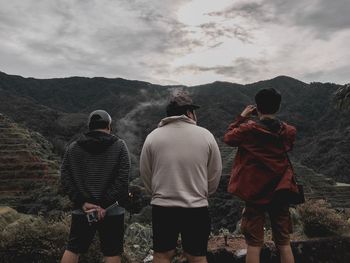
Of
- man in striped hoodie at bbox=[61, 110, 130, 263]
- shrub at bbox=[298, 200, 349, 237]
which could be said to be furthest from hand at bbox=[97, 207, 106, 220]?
shrub at bbox=[298, 200, 349, 237]

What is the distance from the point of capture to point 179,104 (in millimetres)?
3443

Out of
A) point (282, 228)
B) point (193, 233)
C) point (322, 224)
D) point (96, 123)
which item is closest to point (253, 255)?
point (282, 228)

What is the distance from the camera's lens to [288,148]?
374 cm

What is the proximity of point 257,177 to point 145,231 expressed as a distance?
3.24 metres

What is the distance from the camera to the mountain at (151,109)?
92000 millimetres

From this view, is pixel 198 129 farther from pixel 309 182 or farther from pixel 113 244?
pixel 309 182

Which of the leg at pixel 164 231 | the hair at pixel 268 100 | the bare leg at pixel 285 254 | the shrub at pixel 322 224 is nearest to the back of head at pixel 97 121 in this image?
the leg at pixel 164 231

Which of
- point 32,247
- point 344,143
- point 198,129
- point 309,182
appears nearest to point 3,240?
point 32,247

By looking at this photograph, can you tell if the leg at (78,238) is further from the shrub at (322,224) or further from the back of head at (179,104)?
the shrub at (322,224)

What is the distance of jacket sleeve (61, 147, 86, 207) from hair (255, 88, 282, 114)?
1613mm

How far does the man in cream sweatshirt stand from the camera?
3236 millimetres

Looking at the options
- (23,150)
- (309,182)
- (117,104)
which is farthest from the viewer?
(117,104)

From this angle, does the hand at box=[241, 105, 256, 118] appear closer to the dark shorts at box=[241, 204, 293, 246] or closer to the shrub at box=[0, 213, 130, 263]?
the dark shorts at box=[241, 204, 293, 246]

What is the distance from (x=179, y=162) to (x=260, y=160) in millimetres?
744
